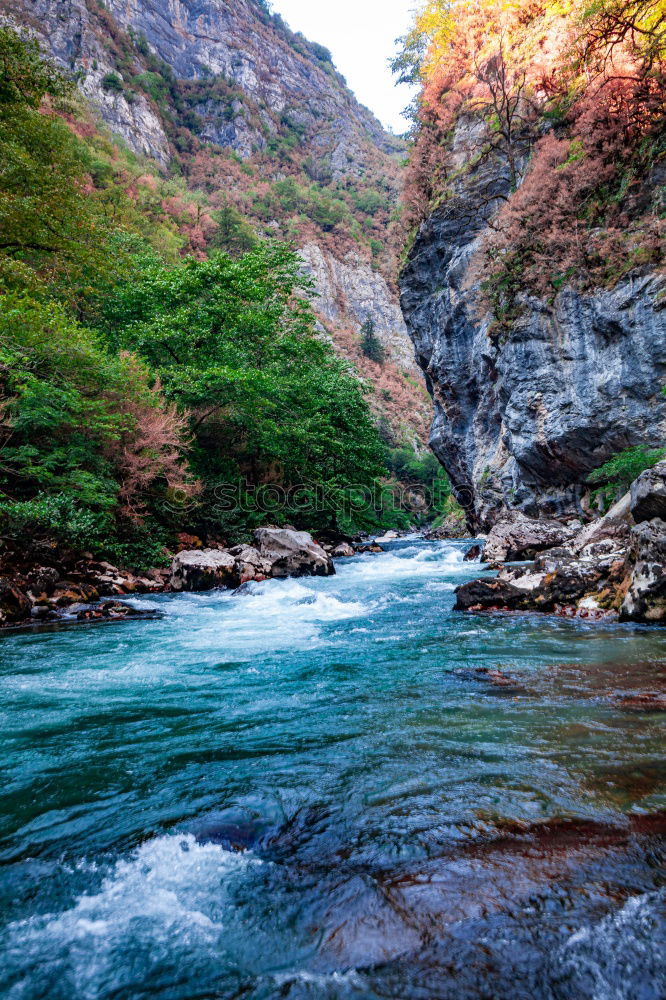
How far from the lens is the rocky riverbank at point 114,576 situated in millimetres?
8398

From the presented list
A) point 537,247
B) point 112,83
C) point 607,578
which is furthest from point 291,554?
point 112,83

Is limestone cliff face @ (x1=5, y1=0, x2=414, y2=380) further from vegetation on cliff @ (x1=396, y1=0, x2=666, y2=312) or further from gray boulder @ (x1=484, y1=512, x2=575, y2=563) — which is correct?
gray boulder @ (x1=484, y1=512, x2=575, y2=563)

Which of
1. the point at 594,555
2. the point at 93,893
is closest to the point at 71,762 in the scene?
the point at 93,893

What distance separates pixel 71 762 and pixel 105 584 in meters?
8.16

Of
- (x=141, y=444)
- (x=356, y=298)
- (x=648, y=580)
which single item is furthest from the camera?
(x=356, y=298)

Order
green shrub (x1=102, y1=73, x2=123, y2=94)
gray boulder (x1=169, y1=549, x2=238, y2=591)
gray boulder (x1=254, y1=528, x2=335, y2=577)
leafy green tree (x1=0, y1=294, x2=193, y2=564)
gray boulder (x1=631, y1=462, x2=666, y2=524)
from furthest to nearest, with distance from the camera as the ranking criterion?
green shrub (x1=102, y1=73, x2=123, y2=94), gray boulder (x1=254, y1=528, x2=335, y2=577), gray boulder (x1=169, y1=549, x2=238, y2=591), leafy green tree (x1=0, y1=294, x2=193, y2=564), gray boulder (x1=631, y1=462, x2=666, y2=524)

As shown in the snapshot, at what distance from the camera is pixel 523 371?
16.8 m

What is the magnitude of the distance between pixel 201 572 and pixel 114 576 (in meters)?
1.91

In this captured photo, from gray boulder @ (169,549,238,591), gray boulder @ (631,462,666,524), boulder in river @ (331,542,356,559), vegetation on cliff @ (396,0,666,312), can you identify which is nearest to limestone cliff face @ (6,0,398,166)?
vegetation on cliff @ (396,0,666,312)

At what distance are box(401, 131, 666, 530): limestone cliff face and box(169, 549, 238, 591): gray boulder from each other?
1080 centimetres

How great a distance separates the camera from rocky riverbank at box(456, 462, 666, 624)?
580cm

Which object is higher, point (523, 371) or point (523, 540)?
point (523, 371)

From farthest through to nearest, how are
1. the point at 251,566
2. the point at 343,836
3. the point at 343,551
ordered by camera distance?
the point at 343,551, the point at 251,566, the point at 343,836

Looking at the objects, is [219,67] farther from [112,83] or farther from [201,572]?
[201,572]
